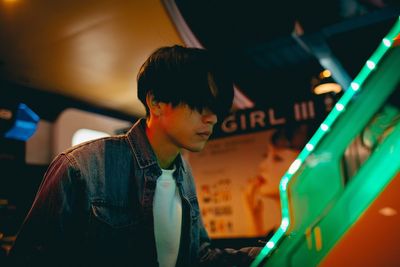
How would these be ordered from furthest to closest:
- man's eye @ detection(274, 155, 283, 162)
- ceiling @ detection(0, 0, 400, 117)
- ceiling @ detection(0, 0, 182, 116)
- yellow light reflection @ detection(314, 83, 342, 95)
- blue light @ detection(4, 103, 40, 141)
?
yellow light reflection @ detection(314, 83, 342, 95) → man's eye @ detection(274, 155, 283, 162) → blue light @ detection(4, 103, 40, 141) → ceiling @ detection(0, 0, 400, 117) → ceiling @ detection(0, 0, 182, 116)

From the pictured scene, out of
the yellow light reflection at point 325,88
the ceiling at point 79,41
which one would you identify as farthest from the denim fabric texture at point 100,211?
the yellow light reflection at point 325,88

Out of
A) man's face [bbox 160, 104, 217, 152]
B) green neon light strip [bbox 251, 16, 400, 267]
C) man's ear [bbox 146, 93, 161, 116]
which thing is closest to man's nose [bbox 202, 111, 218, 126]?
man's face [bbox 160, 104, 217, 152]

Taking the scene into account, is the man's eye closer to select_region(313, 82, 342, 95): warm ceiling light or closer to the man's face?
select_region(313, 82, 342, 95): warm ceiling light

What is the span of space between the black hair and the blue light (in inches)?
129

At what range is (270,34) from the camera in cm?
A: 453

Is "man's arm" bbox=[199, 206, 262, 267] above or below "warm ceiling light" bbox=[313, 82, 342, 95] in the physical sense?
below

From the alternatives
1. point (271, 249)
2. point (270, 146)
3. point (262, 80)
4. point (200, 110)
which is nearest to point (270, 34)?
point (270, 146)

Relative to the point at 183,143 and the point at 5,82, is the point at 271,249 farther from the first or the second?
the point at 5,82

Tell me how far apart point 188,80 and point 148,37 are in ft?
7.94

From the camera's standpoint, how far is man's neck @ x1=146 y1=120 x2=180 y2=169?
1.69 m

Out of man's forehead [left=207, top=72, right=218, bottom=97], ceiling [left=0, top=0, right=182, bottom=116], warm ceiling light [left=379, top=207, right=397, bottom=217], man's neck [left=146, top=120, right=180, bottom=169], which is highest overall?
ceiling [left=0, top=0, right=182, bottom=116]

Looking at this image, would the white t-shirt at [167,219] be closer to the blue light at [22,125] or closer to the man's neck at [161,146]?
the man's neck at [161,146]

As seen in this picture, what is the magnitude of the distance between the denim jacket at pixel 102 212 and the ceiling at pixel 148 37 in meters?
1.91

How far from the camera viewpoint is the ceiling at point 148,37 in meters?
3.36
